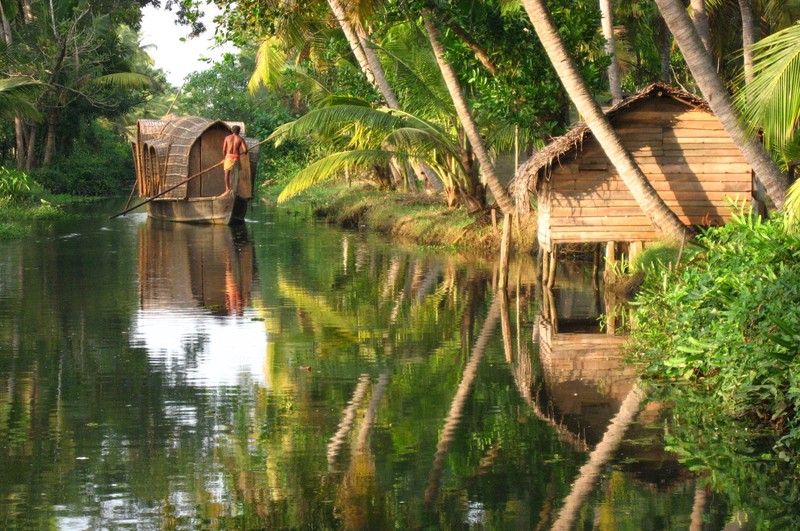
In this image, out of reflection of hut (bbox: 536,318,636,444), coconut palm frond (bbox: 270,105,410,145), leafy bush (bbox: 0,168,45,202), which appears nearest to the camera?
reflection of hut (bbox: 536,318,636,444)

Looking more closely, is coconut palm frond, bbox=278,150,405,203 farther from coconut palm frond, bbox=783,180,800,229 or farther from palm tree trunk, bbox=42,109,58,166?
palm tree trunk, bbox=42,109,58,166

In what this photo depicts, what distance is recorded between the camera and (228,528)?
6613mm

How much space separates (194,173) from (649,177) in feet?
58.8

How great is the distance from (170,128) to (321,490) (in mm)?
27917

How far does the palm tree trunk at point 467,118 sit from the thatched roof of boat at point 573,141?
326 cm

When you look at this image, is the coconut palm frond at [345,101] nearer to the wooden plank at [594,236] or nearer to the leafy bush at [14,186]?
the wooden plank at [594,236]

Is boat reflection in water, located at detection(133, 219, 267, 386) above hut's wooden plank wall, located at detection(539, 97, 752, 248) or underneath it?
underneath

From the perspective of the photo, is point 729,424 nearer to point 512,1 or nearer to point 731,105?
point 731,105

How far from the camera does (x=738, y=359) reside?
29.6ft

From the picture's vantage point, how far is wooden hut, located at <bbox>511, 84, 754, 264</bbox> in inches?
682

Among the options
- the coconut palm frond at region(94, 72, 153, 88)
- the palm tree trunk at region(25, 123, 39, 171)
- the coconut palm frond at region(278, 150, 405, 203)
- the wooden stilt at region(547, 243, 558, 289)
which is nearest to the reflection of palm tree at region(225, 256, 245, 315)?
the coconut palm frond at region(278, 150, 405, 203)

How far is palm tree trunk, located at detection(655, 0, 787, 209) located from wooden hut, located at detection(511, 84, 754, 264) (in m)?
3.61

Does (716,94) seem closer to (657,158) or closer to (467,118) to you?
(657,158)

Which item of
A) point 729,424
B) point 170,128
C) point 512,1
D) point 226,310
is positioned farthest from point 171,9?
point 729,424
